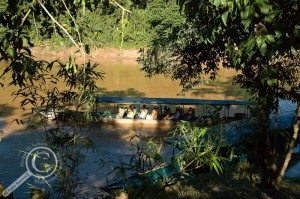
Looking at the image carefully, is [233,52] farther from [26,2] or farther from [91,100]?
[91,100]

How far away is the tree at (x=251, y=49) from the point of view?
7.57 feet

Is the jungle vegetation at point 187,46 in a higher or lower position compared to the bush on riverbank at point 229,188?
higher

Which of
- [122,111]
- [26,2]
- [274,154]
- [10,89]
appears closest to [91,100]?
[26,2]

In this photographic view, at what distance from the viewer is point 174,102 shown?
17.4 metres

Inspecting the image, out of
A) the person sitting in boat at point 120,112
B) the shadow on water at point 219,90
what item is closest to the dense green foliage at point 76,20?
the person sitting in boat at point 120,112

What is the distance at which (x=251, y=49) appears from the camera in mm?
2359

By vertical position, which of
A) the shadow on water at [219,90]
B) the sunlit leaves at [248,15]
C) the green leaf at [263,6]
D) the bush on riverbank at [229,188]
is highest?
the green leaf at [263,6]

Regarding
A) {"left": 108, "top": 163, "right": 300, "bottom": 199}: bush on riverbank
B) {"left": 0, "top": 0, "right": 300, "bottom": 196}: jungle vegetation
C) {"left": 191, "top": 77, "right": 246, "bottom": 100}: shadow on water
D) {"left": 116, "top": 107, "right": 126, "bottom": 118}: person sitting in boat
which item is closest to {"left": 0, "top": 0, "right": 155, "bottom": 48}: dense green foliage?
{"left": 0, "top": 0, "right": 300, "bottom": 196}: jungle vegetation

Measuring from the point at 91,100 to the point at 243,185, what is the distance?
406 cm
